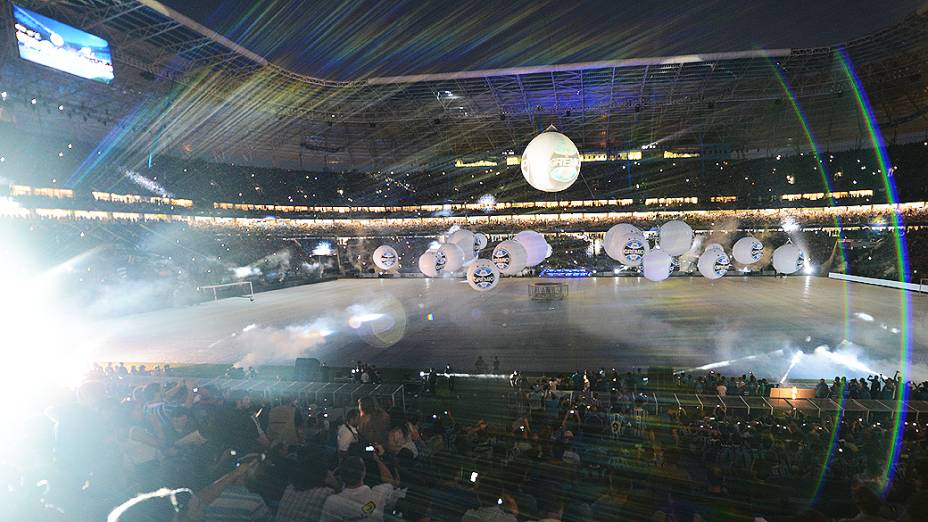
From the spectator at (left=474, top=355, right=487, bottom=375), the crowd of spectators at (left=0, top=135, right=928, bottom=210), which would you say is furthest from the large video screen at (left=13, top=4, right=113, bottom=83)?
the crowd of spectators at (left=0, top=135, right=928, bottom=210)

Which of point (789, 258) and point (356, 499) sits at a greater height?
point (789, 258)

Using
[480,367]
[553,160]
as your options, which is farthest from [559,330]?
[553,160]

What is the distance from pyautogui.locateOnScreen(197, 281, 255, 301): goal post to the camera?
884 inches

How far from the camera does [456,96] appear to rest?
18703 millimetres

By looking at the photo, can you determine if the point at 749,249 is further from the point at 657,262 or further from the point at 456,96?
the point at 456,96

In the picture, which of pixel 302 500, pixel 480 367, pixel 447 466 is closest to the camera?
pixel 302 500

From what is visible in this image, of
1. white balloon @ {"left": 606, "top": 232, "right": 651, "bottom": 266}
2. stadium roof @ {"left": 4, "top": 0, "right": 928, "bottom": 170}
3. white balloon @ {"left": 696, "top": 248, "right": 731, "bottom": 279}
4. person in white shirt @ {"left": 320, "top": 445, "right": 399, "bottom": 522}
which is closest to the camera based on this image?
person in white shirt @ {"left": 320, "top": 445, "right": 399, "bottom": 522}

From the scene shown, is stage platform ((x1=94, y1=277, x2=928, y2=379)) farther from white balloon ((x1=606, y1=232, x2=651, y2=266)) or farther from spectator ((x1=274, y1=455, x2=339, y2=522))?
spectator ((x1=274, y1=455, x2=339, y2=522))

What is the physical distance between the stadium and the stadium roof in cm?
17

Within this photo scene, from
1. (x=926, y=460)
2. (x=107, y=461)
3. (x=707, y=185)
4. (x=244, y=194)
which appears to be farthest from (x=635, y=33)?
(x=244, y=194)

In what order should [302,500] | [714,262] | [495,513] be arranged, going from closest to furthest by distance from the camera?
1. [495,513]
2. [302,500]
3. [714,262]

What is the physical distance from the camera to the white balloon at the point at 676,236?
10.9 m

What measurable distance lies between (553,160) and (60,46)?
1347 cm

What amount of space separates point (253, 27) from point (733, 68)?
1629 cm
